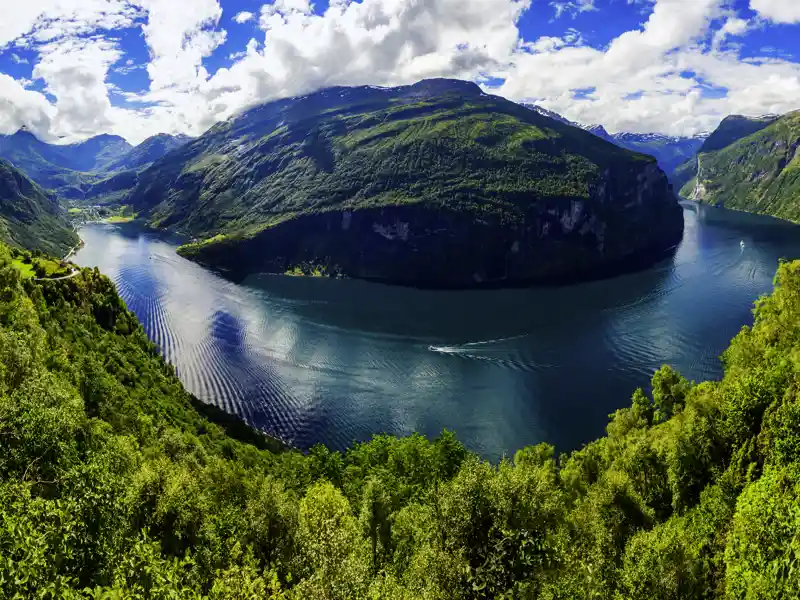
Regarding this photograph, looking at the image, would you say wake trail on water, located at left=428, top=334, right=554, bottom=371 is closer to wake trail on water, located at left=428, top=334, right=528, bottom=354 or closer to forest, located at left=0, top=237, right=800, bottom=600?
wake trail on water, located at left=428, top=334, right=528, bottom=354

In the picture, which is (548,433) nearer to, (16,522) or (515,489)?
(515,489)

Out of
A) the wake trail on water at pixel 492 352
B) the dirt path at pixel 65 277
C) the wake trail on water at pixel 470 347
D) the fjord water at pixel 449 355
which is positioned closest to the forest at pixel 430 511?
the fjord water at pixel 449 355

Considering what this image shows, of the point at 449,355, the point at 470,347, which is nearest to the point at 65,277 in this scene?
the point at 449,355

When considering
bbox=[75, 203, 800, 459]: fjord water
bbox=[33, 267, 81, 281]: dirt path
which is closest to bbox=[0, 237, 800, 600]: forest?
bbox=[75, 203, 800, 459]: fjord water

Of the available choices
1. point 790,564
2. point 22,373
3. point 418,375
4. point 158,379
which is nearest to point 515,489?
point 790,564

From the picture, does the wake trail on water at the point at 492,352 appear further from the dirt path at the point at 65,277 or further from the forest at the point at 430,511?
the dirt path at the point at 65,277

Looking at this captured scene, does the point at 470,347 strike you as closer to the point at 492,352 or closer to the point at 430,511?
the point at 492,352

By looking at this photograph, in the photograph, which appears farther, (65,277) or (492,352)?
(492,352)
